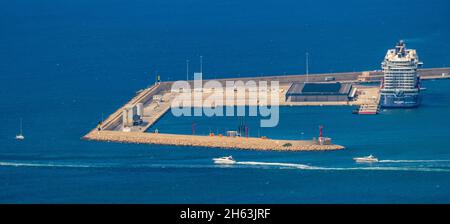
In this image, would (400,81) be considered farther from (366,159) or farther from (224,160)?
(224,160)

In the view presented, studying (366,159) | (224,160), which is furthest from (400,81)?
(224,160)

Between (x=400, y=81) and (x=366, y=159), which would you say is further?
(x=400, y=81)

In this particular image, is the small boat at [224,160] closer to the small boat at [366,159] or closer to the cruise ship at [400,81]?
the small boat at [366,159]

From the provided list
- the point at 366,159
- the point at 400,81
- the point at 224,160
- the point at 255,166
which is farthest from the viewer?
the point at 400,81

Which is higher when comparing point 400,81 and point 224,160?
point 400,81

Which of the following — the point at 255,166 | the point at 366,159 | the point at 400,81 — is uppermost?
the point at 400,81

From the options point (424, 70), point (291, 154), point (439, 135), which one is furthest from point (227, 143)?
point (424, 70)

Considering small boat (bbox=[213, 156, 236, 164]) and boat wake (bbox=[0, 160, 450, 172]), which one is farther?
small boat (bbox=[213, 156, 236, 164])

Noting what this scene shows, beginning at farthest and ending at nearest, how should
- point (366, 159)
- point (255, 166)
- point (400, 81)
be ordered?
1. point (400, 81)
2. point (366, 159)
3. point (255, 166)

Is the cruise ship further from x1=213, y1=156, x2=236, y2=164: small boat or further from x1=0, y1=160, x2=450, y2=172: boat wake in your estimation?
x1=213, y1=156, x2=236, y2=164: small boat

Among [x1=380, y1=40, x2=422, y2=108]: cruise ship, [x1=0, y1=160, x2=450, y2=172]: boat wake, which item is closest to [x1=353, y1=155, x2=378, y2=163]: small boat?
[x1=0, y1=160, x2=450, y2=172]: boat wake
